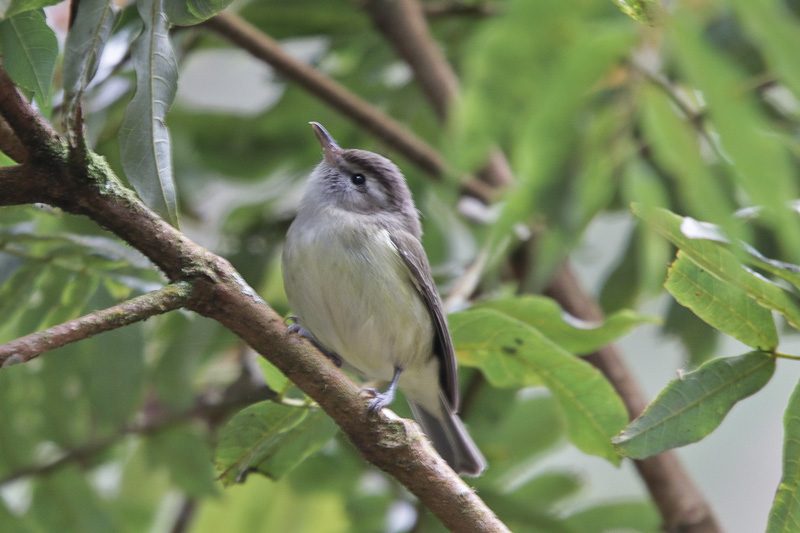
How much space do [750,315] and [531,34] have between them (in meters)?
0.80

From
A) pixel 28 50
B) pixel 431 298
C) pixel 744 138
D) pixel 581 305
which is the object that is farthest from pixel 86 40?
pixel 581 305

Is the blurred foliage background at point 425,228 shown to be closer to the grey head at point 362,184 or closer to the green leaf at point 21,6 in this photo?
the green leaf at point 21,6

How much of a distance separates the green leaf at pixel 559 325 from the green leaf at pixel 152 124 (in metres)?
1.26

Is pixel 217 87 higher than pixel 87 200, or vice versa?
pixel 87 200

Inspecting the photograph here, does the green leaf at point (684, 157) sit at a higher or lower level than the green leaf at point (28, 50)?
lower

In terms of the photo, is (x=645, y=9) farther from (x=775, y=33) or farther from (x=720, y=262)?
(x=720, y=262)

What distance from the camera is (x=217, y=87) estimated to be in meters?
5.83

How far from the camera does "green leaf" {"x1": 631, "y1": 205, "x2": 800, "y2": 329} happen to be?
171 cm

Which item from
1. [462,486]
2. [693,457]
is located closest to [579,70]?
[462,486]

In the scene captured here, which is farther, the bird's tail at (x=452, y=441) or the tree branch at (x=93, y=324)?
the bird's tail at (x=452, y=441)

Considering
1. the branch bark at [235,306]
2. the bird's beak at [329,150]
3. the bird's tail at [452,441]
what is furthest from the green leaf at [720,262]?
the bird's beak at [329,150]

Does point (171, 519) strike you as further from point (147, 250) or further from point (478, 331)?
point (147, 250)

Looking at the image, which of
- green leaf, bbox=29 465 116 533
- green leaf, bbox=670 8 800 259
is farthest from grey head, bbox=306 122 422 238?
green leaf, bbox=670 8 800 259

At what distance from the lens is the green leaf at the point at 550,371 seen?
227 cm
